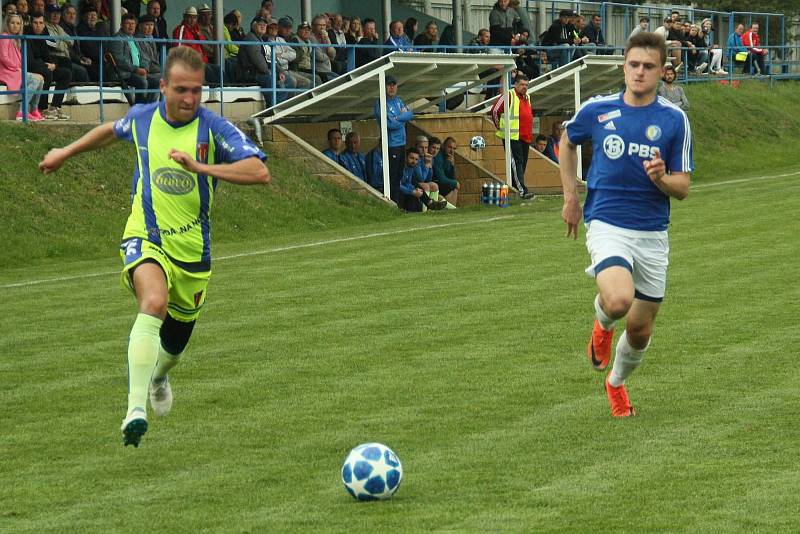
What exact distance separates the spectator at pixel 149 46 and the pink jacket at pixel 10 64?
2.28 m

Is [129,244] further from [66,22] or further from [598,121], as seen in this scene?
[66,22]

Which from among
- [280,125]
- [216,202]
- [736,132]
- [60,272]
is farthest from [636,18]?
[60,272]

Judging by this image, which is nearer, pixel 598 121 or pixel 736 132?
pixel 598 121

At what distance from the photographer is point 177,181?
7.91m

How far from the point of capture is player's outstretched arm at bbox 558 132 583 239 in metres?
8.31

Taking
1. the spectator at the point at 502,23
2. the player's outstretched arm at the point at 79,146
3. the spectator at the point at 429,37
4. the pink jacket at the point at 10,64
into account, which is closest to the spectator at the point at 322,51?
the spectator at the point at 429,37

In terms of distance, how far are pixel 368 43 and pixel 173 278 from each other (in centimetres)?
2034

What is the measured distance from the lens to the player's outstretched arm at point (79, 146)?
313 inches

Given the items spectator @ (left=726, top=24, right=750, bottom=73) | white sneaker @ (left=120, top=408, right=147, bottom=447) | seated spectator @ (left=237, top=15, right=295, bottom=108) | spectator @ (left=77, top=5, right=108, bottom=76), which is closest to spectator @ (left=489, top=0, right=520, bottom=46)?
seated spectator @ (left=237, top=15, right=295, bottom=108)

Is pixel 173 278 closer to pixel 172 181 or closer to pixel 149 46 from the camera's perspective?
pixel 172 181

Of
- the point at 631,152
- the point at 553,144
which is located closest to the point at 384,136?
the point at 553,144

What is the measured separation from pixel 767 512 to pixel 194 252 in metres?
3.37

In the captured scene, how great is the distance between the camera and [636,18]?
147 ft

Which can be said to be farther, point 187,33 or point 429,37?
point 429,37
